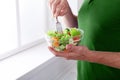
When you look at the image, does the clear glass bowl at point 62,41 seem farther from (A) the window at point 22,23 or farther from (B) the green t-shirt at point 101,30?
(A) the window at point 22,23

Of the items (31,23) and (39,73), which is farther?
(31,23)

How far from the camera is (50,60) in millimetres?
1510

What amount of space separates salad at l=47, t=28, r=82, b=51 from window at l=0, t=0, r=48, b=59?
68 centimetres

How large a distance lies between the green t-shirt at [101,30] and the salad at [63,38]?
106mm

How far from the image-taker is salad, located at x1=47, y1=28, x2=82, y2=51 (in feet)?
2.60

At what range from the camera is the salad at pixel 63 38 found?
2.60 feet

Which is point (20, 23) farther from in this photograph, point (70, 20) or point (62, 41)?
point (62, 41)

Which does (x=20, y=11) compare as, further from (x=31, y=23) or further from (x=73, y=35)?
(x=73, y=35)

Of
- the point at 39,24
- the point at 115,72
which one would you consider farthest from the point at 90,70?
the point at 39,24

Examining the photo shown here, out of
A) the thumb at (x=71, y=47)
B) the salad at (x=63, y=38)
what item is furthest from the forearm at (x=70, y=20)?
the thumb at (x=71, y=47)

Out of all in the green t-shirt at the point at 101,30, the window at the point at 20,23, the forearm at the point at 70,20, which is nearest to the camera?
the green t-shirt at the point at 101,30

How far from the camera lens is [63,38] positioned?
80 centimetres

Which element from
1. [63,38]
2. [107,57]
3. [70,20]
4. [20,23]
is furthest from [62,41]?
[20,23]

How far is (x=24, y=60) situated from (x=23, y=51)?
159mm
